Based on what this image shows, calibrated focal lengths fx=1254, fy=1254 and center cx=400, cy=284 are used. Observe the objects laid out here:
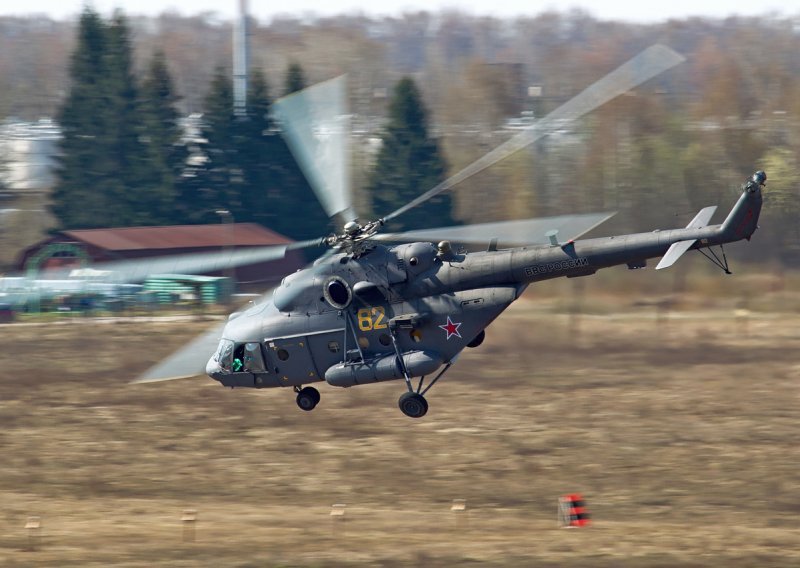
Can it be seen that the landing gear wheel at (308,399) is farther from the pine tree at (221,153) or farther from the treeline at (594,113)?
the pine tree at (221,153)

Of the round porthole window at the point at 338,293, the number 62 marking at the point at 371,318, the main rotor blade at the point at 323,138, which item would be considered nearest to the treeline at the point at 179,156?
the number 62 marking at the point at 371,318

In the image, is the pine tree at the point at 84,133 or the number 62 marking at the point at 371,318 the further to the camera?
the pine tree at the point at 84,133

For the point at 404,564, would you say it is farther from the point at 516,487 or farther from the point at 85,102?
the point at 85,102

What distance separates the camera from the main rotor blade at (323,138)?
73.9 feet

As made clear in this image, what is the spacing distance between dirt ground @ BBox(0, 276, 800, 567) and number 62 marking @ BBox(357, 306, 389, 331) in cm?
503

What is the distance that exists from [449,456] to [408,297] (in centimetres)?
1245

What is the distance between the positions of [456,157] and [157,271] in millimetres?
65840

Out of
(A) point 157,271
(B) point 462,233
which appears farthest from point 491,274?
(A) point 157,271

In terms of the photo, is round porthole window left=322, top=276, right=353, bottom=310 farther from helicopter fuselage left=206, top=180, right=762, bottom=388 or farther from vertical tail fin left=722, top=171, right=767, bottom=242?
vertical tail fin left=722, top=171, right=767, bottom=242

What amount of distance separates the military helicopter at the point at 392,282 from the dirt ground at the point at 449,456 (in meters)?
4.25

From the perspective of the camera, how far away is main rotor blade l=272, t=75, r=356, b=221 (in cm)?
2253

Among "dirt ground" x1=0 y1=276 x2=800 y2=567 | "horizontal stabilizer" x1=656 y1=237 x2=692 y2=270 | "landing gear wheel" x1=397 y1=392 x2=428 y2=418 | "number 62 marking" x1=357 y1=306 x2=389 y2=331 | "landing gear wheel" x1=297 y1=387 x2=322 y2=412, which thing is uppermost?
"horizontal stabilizer" x1=656 y1=237 x2=692 y2=270

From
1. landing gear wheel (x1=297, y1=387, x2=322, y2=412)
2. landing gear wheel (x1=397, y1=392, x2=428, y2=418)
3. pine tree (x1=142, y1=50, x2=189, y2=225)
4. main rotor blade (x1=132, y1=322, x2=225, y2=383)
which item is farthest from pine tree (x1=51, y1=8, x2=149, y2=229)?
landing gear wheel (x1=397, y1=392, x2=428, y2=418)

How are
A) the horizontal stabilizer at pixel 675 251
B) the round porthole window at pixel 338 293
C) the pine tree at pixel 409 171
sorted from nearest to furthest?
the horizontal stabilizer at pixel 675 251 < the round porthole window at pixel 338 293 < the pine tree at pixel 409 171
